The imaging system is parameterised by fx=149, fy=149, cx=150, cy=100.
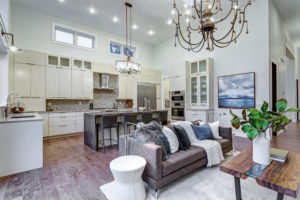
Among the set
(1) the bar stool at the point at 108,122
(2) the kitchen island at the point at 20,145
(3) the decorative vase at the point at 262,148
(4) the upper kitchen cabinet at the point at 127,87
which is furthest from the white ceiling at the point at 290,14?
(2) the kitchen island at the point at 20,145

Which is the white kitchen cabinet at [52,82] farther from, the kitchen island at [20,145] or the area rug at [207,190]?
the area rug at [207,190]

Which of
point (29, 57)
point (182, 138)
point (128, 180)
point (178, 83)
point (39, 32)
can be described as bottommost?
point (128, 180)

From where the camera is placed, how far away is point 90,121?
3.80 metres

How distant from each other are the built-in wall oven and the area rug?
392cm

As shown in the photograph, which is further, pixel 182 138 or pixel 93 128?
pixel 93 128

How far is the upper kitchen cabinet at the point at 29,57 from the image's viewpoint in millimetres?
4432

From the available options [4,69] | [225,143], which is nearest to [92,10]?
[4,69]

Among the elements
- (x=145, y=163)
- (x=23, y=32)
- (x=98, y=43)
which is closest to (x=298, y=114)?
(x=145, y=163)

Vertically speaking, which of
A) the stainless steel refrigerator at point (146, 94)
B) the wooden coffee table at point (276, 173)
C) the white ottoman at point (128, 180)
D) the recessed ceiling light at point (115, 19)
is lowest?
the white ottoman at point (128, 180)

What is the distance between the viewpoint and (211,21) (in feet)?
8.39

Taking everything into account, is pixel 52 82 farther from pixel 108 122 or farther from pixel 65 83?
pixel 108 122

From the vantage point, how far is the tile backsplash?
5.43 metres

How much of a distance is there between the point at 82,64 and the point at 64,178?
4.36 meters

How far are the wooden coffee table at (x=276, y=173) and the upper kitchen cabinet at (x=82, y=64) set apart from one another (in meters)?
5.56
